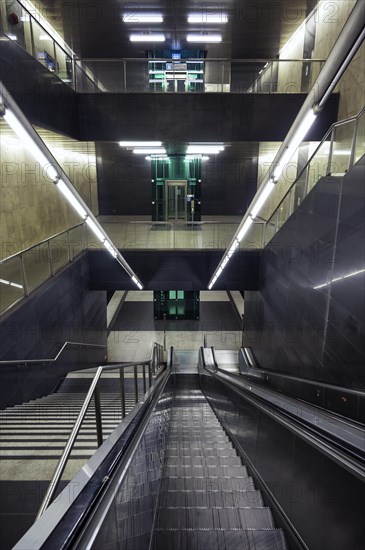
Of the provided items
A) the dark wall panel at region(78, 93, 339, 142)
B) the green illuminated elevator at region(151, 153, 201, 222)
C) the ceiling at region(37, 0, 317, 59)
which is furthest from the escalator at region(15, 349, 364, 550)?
the green illuminated elevator at region(151, 153, 201, 222)

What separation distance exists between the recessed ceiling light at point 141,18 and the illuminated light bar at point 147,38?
3.91ft

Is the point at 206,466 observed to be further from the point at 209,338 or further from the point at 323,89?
the point at 209,338

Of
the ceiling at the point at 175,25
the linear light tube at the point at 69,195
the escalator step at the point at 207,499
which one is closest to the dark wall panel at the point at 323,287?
the escalator step at the point at 207,499

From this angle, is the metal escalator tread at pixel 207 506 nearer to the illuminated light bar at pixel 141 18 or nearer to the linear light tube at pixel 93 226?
the linear light tube at pixel 93 226

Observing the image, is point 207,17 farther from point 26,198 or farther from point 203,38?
point 26,198

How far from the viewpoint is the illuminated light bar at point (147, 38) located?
37.2 feet

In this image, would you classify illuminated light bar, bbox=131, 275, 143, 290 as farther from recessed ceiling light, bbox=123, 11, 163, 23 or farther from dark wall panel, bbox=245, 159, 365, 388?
recessed ceiling light, bbox=123, 11, 163, 23

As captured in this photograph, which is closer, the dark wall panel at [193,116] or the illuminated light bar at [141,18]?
the dark wall panel at [193,116]

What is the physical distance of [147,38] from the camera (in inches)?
456

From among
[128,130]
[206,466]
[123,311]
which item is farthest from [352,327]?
[123,311]

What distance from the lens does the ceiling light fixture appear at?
37.2 feet

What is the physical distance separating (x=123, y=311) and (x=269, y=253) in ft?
30.6

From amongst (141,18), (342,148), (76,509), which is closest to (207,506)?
(76,509)

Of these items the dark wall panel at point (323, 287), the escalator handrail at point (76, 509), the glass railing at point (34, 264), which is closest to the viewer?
the escalator handrail at point (76, 509)
